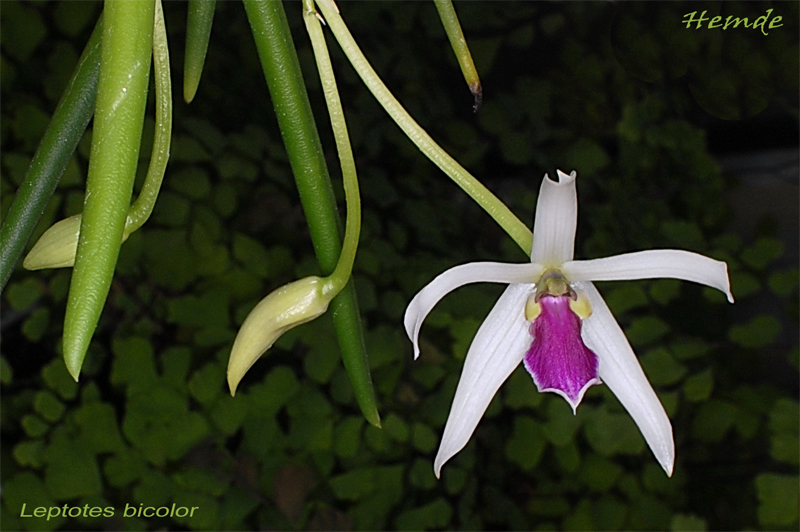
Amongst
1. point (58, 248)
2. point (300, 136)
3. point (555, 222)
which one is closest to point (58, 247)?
point (58, 248)

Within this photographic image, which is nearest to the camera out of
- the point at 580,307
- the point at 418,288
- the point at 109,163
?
the point at 109,163

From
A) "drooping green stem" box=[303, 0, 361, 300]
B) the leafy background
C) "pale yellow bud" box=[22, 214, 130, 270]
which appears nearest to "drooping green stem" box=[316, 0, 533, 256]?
"drooping green stem" box=[303, 0, 361, 300]

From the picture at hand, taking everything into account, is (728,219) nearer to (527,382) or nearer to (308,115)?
(527,382)

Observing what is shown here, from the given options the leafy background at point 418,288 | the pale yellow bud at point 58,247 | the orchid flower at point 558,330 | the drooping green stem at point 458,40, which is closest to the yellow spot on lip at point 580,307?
the orchid flower at point 558,330

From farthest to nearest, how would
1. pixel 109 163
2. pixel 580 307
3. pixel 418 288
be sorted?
pixel 418 288 < pixel 580 307 < pixel 109 163

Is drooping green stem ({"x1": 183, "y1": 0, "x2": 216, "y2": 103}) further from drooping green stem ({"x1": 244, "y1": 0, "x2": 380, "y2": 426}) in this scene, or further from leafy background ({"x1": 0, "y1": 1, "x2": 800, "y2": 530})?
leafy background ({"x1": 0, "y1": 1, "x2": 800, "y2": 530})

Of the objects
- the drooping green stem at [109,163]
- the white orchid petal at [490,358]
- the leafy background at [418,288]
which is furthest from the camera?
the leafy background at [418,288]

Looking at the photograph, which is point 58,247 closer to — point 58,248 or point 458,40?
point 58,248

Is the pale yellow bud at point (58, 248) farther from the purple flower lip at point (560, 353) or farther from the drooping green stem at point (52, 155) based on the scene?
the purple flower lip at point (560, 353)
